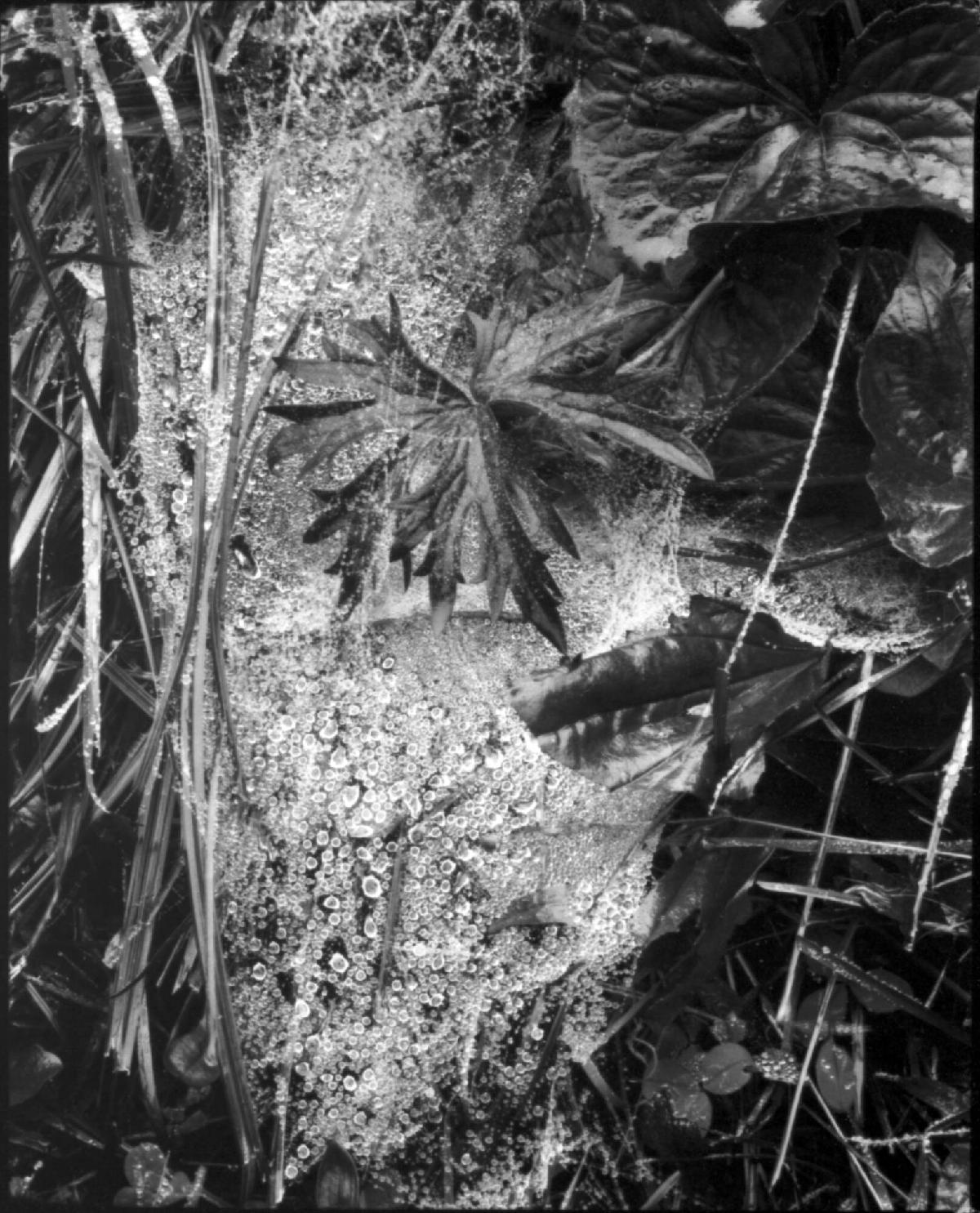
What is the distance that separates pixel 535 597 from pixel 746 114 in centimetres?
27

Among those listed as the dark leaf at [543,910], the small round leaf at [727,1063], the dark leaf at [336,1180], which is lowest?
the dark leaf at [336,1180]

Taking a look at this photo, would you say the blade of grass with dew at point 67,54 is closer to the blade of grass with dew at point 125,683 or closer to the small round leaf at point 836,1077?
the blade of grass with dew at point 125,683

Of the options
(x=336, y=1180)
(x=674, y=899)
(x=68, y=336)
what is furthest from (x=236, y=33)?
(x=336, y=1180)

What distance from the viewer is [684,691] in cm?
55

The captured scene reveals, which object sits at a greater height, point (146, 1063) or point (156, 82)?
point (156, 82)

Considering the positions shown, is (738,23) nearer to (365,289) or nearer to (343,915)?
(365,289)

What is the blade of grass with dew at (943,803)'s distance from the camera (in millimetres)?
546

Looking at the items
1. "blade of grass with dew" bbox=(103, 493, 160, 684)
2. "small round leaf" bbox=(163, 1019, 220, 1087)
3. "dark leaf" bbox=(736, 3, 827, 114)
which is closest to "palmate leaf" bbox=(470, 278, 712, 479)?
"dark leaf" bbox=(736, 3, 827, 114)

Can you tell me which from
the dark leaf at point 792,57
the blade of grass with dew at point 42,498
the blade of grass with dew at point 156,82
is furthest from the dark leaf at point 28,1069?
the dark leaf at point 792,57

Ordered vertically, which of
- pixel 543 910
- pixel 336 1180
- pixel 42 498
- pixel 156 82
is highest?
pixel 156 82

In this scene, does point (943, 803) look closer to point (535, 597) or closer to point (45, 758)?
point (535, 597)

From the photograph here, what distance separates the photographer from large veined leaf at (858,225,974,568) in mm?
534

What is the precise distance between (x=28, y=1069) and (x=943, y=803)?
0.52m

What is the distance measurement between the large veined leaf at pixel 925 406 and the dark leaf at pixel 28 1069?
537 millimetres
